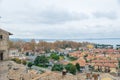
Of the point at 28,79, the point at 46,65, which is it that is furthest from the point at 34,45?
the point at 28,79

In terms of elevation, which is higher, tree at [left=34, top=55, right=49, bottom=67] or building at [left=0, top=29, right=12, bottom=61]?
building at [left=0, top=29, right=12, bottom=61]

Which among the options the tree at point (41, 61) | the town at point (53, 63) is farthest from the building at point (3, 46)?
the tree at point (41, 61)

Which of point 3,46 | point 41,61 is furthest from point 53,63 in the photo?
point 3,46

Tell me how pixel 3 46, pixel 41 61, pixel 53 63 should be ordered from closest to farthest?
pixel 3 46 → pixel 41 61 → pixel 53 63

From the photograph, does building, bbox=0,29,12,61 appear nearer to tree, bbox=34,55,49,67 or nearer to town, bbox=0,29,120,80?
town, bbox=0,29,120,80

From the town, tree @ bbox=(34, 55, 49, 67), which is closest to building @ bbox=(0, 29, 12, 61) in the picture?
the town

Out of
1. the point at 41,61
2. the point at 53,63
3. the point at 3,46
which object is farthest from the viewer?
the point at 53,63

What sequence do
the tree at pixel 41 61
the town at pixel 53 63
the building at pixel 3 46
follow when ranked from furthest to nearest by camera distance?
1. the tree at pixel 41 61
2. the town at pixel 53 63
3. the building at pixel 3 46

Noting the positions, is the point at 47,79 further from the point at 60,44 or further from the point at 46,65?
the point at 60,44

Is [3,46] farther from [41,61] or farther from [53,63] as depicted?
[53,63]

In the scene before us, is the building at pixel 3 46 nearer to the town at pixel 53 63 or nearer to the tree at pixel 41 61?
the town at pixel 53 63
